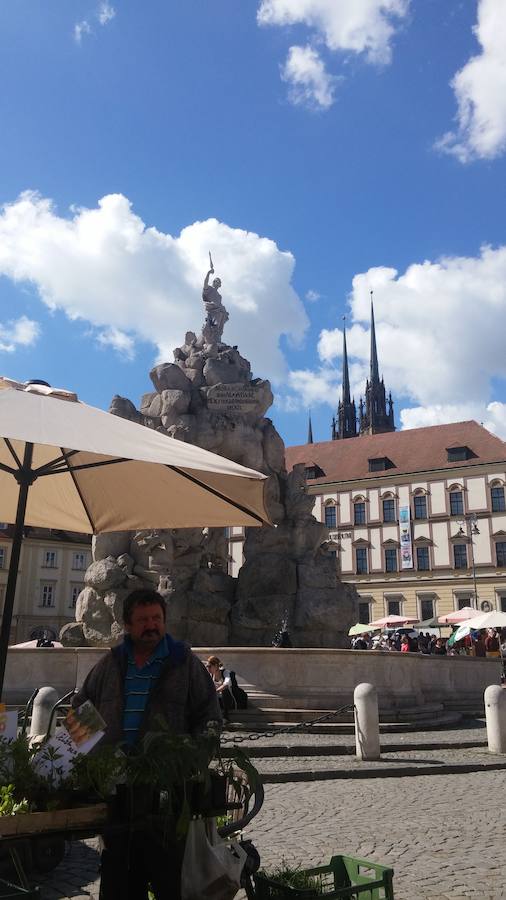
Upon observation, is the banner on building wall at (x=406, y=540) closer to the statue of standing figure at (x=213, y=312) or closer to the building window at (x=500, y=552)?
the building window at (x=500, y=552)

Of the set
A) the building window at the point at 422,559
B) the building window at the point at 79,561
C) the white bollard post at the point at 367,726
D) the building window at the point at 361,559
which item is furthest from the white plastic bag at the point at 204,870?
the building window at the point at 361,559

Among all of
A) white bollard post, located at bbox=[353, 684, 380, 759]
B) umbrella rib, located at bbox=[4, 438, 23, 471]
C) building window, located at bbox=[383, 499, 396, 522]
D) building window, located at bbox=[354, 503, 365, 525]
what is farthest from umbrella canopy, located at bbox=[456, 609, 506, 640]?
building window, located at bbox=[354, 503, 365, 525]

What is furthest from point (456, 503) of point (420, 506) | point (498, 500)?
point (498, 500)

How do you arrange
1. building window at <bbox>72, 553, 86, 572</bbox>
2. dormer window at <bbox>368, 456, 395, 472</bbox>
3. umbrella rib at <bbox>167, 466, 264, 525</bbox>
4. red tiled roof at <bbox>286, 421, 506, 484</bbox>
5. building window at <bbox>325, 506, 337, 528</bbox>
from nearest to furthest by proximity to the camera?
umbrella rib at <bbox>167, 466, 264, 525</bbox> < building window at <bbox>72, 553, 86, 572</bbox> < red tiled roof at <bbox>286, 421, 506, 484</bbox> < dormer window at <bbox>368, 456, 395, 472</bbox> < building window at <bbox>325, 506, 337, 528</bbox>

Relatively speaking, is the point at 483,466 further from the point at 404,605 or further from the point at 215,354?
the point at 215,354

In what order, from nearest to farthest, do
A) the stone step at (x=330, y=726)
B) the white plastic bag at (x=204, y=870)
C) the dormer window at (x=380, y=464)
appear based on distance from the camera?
the white plastic bag at (x=204, y=870) → the stone step at (x=330, y=726) → the dormer window at (x=380, y=464)

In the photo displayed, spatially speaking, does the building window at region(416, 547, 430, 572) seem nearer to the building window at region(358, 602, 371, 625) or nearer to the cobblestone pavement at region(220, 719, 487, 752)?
the building window at region(358, 602, 371, 625)

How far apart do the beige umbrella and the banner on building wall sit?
5107 centimetres

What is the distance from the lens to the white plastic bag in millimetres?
2900

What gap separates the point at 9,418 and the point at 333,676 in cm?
1064

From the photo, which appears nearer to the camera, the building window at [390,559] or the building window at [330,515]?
the building window at [390,559]

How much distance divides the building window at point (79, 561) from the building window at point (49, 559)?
1.35 m

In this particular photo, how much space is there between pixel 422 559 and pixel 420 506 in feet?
12.2

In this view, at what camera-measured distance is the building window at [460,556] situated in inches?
2117
